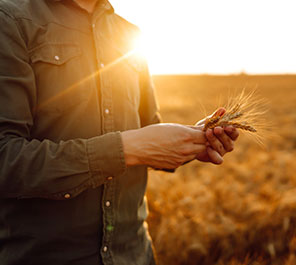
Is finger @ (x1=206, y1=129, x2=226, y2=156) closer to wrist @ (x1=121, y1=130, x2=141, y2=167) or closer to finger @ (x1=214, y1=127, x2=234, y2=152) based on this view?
finger @ (x1=214, y1=127, x2=234, y2=152)

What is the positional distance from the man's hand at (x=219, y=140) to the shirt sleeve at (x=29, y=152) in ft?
1.57

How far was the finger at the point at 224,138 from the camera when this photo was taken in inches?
55.1

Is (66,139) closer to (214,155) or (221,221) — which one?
(214,155)

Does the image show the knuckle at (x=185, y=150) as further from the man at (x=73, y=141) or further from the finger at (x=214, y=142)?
the finger at (x=214, y=142)

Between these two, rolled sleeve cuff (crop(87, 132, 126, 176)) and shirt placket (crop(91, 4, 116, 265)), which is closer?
rolled sleeve cuff (crop(87, 132, 126, 176))

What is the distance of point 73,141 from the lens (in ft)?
4.00

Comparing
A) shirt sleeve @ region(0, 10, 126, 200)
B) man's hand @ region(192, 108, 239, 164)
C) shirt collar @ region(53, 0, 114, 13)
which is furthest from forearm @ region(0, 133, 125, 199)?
shirt collar @ region(53, 0, 114, 13)

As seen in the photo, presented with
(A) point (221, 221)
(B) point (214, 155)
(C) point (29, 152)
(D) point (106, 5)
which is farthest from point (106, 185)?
(A) point (221, 221)

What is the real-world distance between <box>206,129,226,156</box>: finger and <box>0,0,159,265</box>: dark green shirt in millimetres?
452

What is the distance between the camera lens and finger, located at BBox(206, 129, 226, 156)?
1390 millimetres

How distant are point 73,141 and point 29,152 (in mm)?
180

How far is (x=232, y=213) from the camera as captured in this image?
11.0 feet

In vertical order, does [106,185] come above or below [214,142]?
below

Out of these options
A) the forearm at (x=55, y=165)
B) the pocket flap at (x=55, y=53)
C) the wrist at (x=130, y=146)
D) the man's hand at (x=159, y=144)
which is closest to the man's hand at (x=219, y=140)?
the man's hand at (x=159, y=144)
